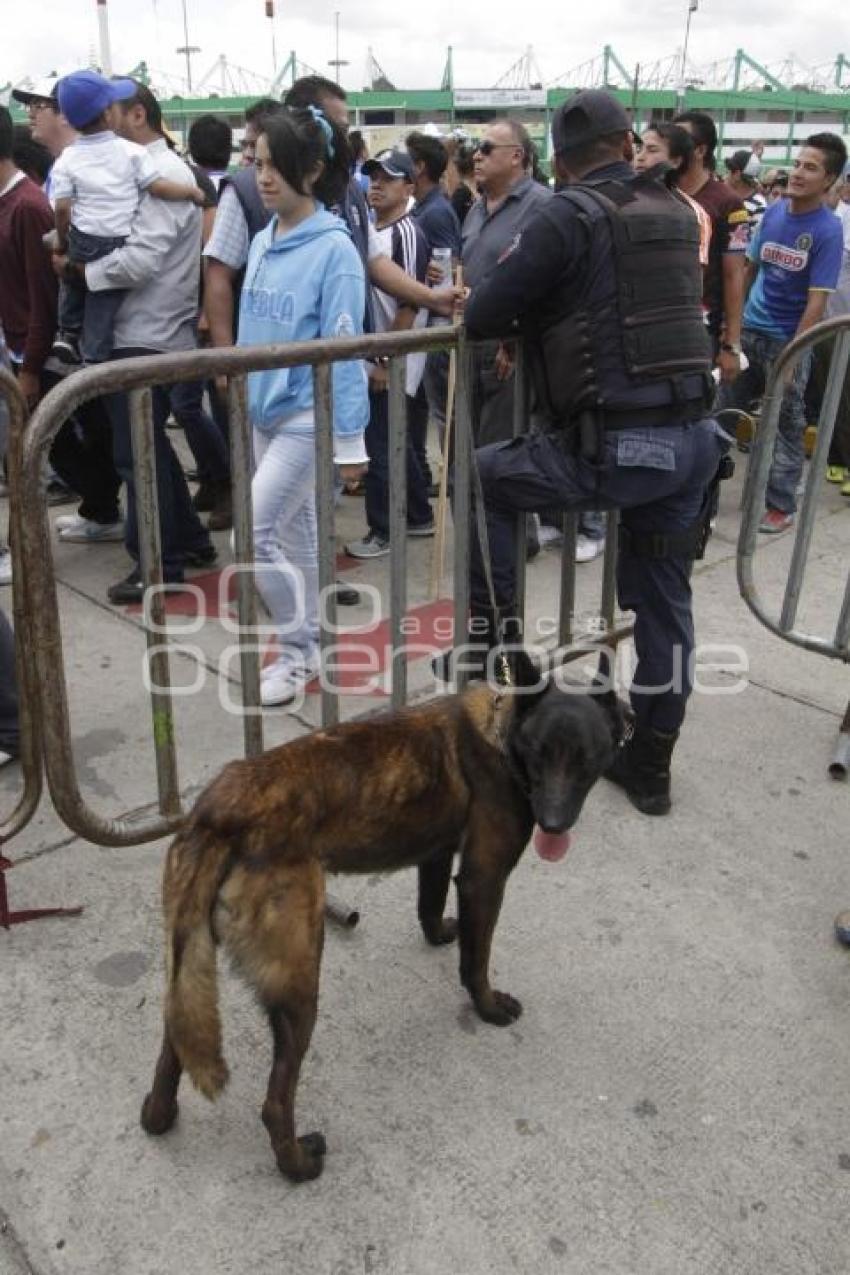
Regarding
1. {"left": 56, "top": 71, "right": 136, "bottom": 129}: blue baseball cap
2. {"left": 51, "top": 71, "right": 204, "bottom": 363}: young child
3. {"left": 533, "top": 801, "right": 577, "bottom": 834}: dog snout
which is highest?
{"left": 56, "top": 71, "right": 136, "bottom": 129}: blue baseball cap

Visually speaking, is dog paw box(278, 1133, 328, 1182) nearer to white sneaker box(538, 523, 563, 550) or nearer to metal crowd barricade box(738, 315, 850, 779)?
metal crowd barricade box(738, 315, 850, 779)

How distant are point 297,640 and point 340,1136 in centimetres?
209

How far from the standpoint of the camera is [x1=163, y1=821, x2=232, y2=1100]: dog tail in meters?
1.83

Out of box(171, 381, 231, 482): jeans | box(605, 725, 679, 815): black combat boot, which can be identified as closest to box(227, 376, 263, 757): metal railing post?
box(605, 725, 679, 815): black combat boot

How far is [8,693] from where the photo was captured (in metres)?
3.39

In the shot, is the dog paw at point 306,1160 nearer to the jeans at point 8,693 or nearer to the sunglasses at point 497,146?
the jeans at point 8,693

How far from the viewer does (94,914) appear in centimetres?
277

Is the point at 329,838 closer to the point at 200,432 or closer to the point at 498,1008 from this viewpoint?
the point at 498,1008

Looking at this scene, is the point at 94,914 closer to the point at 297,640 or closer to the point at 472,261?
the point at 297,640

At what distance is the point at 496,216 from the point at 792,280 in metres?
2.36

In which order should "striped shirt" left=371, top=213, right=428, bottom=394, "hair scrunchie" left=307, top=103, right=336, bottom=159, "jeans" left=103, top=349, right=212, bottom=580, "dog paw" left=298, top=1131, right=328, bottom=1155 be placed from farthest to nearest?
"striped shirt" left=371, top=213, right=428, bottom=394
"jeans" left=103, top=349, right=212, bottom=580
"hair scrunchie" left=307, top=103, right=336, bottom=159
"dog paw" left=298, top=1131, right=328, bottom=1155

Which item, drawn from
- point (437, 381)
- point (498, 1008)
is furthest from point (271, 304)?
point (498, 1008)

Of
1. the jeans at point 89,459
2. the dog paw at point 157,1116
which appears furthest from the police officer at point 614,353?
the jeans at point 89,459

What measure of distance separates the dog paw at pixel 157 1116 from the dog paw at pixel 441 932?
2.61 ft
